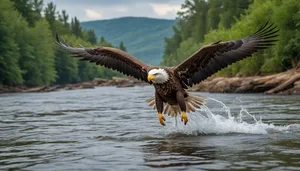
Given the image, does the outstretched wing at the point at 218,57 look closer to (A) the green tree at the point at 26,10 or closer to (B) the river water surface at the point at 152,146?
(B) the river water surface at the point at 152,146

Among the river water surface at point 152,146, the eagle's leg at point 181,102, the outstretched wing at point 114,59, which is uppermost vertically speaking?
the outstretched wing at point 114,59

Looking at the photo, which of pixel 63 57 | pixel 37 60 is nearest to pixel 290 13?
pixel 37 60

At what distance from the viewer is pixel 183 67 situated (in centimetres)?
1181

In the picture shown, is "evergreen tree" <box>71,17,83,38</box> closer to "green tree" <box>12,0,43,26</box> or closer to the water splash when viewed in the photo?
"green tree" <box>12,0,43,26</box>

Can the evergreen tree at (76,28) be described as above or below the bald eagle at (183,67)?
above

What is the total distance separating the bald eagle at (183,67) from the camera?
37.0 ft

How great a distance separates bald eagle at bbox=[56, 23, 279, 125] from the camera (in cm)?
1128

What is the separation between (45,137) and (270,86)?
2336cm

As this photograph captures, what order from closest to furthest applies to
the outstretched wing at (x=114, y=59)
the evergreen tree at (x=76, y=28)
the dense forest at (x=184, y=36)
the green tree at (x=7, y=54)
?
the outstretched wing at (x=114, y=59)
the dense forest at (x=184, y=36)
the green tree at (x=7, y=54)
the evergreen tree at (x=76, y=28)

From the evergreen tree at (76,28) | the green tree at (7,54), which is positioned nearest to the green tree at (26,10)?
the green tree at (7,54)

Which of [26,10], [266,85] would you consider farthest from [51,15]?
[266,85]

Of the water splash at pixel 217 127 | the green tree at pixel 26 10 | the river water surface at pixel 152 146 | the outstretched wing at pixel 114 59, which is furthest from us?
the green tree at pixel 26 10

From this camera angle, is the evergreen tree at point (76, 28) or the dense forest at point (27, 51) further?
the evergreen tree at point (76, 28)

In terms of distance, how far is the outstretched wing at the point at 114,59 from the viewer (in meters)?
12.5
